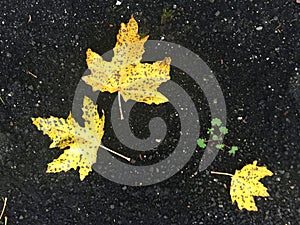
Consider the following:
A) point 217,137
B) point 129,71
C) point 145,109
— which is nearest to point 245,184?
point 217,137

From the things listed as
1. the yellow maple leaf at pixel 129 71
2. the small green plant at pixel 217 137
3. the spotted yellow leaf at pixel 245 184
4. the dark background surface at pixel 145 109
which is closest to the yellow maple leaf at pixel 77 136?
the dark background surface at pixel 145 109

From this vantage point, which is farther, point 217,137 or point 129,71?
point 217,137

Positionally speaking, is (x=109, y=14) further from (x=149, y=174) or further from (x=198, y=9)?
(x=149, y=174)

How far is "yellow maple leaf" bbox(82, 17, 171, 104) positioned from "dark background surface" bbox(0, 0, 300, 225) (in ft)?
0.22

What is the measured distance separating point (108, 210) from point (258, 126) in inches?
33.0

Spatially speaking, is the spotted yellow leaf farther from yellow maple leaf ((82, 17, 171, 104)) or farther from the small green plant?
yellow maple leaf ((82, 17, 171, 104))

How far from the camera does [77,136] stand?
7.13ft

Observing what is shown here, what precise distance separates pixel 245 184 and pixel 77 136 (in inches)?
32.3

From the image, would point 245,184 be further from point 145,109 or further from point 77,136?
point 77,136

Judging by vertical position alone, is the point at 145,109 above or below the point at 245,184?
above

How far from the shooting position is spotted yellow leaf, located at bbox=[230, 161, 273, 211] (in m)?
2.22

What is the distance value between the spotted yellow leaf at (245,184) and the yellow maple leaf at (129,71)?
1.66 ft

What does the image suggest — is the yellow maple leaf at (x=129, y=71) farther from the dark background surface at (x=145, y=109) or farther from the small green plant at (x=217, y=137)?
the small green plant at (x=217, y=137)

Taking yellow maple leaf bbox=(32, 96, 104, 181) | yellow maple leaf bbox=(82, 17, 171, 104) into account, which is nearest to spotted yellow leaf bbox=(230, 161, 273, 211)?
yellow maple leaf bbox=(82, 17, 171, 104)
